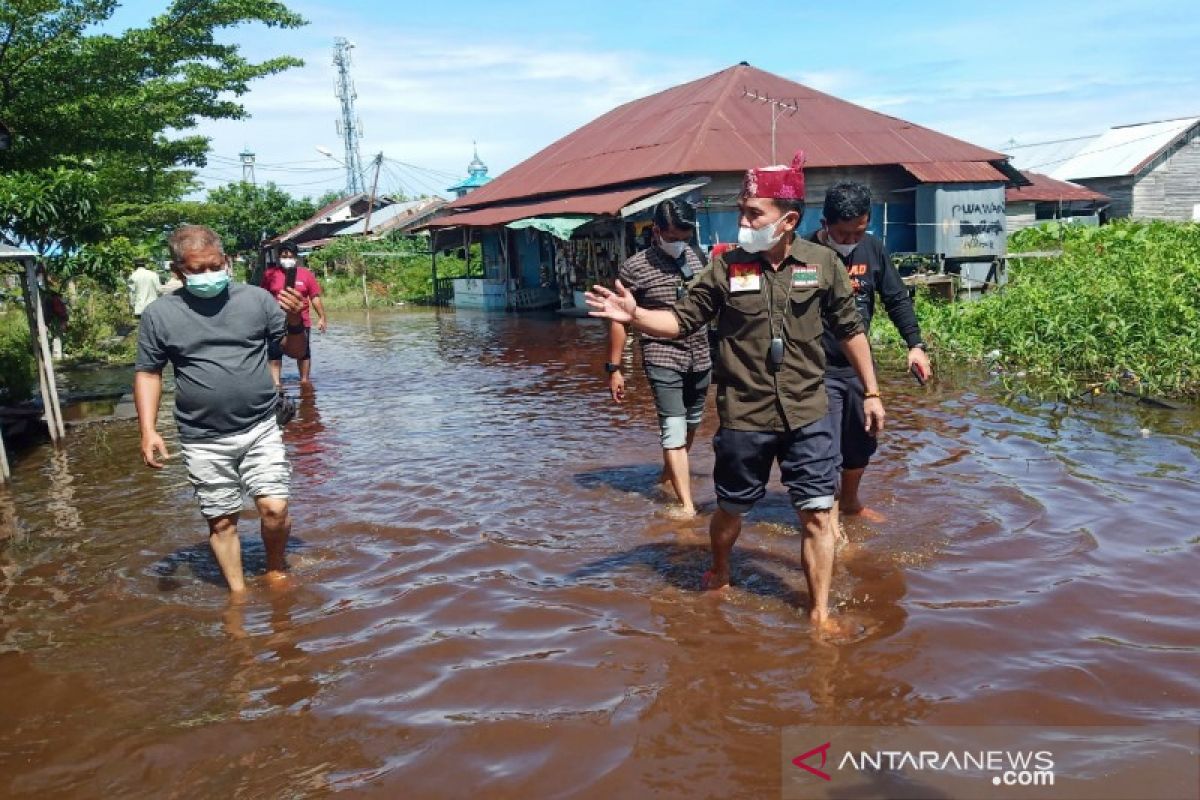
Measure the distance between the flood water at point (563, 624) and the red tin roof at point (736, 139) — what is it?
14443 mm

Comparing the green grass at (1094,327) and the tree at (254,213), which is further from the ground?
the tree at (254,213)

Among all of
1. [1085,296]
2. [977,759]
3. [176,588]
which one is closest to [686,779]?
[977,759]

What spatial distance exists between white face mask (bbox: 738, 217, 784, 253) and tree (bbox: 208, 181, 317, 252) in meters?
44.7

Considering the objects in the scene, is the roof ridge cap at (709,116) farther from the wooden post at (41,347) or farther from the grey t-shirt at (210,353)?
the grey t-shirt at (210,353)

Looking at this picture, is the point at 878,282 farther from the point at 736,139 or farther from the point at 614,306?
the point at 736,139

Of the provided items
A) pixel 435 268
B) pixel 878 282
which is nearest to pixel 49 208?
pixel 878 282

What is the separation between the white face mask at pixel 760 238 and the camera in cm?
372

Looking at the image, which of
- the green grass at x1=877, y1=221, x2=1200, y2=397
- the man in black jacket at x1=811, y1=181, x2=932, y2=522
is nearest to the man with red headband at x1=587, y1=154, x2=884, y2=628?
the man in black jacket at x1=811, y1=181, x2=932, y2=522

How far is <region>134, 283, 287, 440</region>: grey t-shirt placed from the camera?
4.40 meters

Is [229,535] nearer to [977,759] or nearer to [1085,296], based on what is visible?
[977,759]

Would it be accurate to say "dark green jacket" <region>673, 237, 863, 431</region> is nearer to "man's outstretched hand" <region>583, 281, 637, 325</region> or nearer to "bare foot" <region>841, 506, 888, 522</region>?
"man's outstretched hand" <region>583, 281, 637, 325</region>

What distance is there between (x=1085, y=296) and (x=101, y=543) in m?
10.1

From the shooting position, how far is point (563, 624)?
13.7ft

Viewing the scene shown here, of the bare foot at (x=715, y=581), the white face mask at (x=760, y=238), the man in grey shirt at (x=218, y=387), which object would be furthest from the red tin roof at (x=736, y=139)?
the white face mask at (x=760, y=238)
